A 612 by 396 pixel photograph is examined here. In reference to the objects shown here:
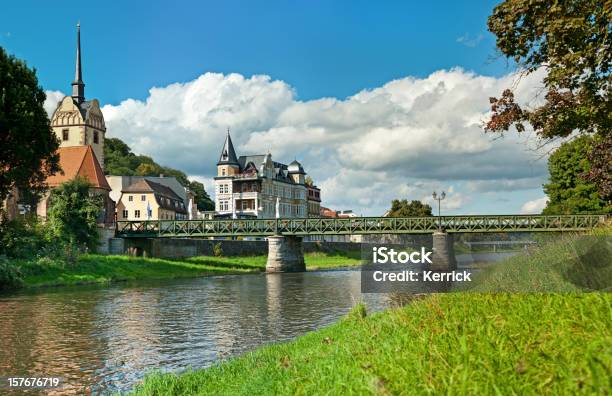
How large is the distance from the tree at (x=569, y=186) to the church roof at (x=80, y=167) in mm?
47400

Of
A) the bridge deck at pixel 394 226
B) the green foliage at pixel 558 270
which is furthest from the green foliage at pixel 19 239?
the green foliage at pixel 558 270

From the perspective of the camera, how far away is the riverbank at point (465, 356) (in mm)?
4395

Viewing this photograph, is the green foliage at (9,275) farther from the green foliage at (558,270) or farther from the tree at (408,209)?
the tree at (408,209)

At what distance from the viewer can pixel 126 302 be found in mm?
26594

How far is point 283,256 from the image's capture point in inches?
2196

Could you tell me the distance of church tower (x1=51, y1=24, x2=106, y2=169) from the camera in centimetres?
8188

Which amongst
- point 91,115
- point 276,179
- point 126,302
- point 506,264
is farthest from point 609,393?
point 276,179

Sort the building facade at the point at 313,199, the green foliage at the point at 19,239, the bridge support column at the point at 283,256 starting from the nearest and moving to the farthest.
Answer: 1. the green foliage at the point at 19,239
2. the bridge support column at the point at 283,256
3. the building facade at the point at 313,199

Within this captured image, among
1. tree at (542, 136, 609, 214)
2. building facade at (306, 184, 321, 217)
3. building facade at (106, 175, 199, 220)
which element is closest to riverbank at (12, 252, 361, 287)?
tree at (542, 136, 609, 214)

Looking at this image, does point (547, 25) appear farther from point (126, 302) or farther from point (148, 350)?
point (126, 302)

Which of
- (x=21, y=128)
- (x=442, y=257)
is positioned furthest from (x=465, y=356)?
(x=21, y=128)

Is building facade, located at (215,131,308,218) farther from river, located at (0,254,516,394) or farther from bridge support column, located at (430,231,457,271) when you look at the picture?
river, located at (0,254,516,394)

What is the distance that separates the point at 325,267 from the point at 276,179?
162 ft

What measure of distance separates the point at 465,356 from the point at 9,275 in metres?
31.3
